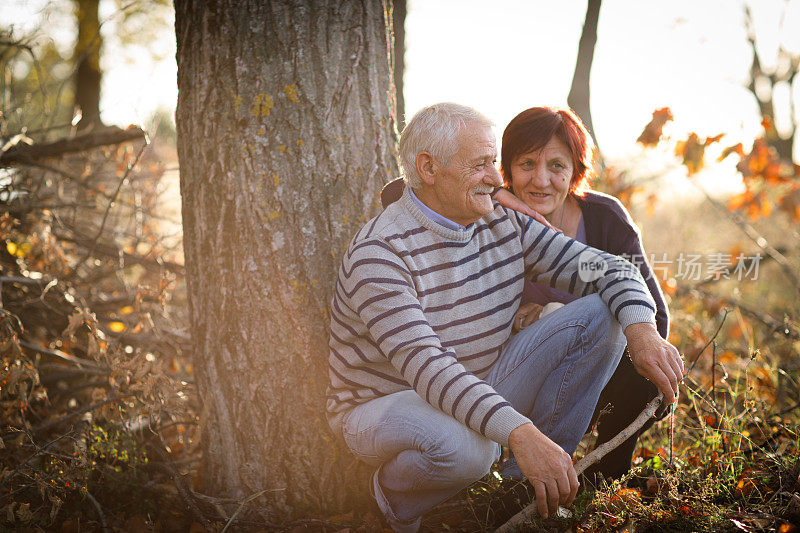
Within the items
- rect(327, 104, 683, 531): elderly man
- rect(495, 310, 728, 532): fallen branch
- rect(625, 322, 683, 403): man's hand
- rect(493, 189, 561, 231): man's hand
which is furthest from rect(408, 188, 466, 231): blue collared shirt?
rect(495, 310, 728, 532): fallen branch

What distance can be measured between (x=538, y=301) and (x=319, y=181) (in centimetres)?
111

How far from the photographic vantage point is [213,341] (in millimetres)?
2348

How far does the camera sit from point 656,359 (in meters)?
2.05

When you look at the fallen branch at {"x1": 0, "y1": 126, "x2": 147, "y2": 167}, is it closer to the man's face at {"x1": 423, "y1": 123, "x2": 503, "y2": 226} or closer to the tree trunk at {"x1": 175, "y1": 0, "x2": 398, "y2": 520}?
the tree trunk at {"x1": 175, "y1": 0, "x2": 398, "y2": 520}

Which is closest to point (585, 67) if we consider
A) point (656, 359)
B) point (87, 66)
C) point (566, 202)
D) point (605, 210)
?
point (566, 202)

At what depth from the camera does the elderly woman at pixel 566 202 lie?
238 cm

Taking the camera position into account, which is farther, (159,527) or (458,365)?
(159,527)

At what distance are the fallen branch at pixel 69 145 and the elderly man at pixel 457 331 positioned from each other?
198 centimetres

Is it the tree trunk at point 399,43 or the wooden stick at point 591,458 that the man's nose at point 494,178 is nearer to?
the wooden stick at point 591,458

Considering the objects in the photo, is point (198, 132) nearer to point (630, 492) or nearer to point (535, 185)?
point (535, 185)

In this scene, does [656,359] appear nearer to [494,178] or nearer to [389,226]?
[494,178]

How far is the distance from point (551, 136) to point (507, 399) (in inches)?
46.9

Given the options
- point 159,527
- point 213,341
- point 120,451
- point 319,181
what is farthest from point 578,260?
point 120,451

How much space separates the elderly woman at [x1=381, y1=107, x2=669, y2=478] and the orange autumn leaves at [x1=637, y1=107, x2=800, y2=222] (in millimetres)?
1450
